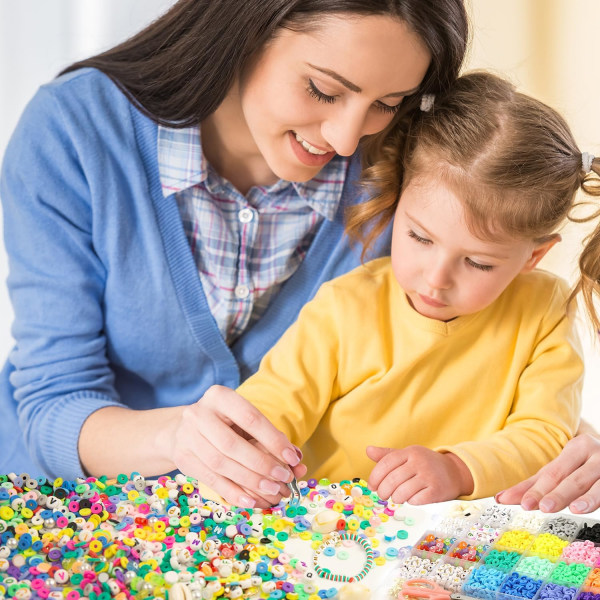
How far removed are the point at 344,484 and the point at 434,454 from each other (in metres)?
0.14

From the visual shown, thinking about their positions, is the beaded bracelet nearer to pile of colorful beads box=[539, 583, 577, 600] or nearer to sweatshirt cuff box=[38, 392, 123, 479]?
pile of colorful beads box=[539, 583, 577, 600]

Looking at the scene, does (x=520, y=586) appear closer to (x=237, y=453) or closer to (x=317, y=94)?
(x=237, y=453)

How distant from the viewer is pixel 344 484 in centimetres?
107

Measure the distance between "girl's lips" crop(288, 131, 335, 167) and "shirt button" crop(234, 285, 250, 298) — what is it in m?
0.24

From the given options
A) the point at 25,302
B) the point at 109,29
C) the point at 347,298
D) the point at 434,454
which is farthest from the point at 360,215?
the point at 109,29

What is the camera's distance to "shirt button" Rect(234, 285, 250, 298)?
4.65 feet

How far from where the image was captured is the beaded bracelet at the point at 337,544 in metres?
0.88

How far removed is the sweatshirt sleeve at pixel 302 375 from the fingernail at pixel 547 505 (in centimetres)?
37

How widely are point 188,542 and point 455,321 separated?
1.92 ft

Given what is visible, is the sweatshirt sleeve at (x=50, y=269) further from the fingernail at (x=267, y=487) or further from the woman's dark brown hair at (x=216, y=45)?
the fingernail at (x=267, y=487)

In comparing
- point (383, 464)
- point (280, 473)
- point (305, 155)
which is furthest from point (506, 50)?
point (280, 473)

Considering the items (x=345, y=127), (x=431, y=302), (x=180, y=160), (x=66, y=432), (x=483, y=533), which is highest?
(x=345, y=127)

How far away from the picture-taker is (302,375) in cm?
127

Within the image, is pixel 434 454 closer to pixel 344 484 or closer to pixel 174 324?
pixel 344 484
